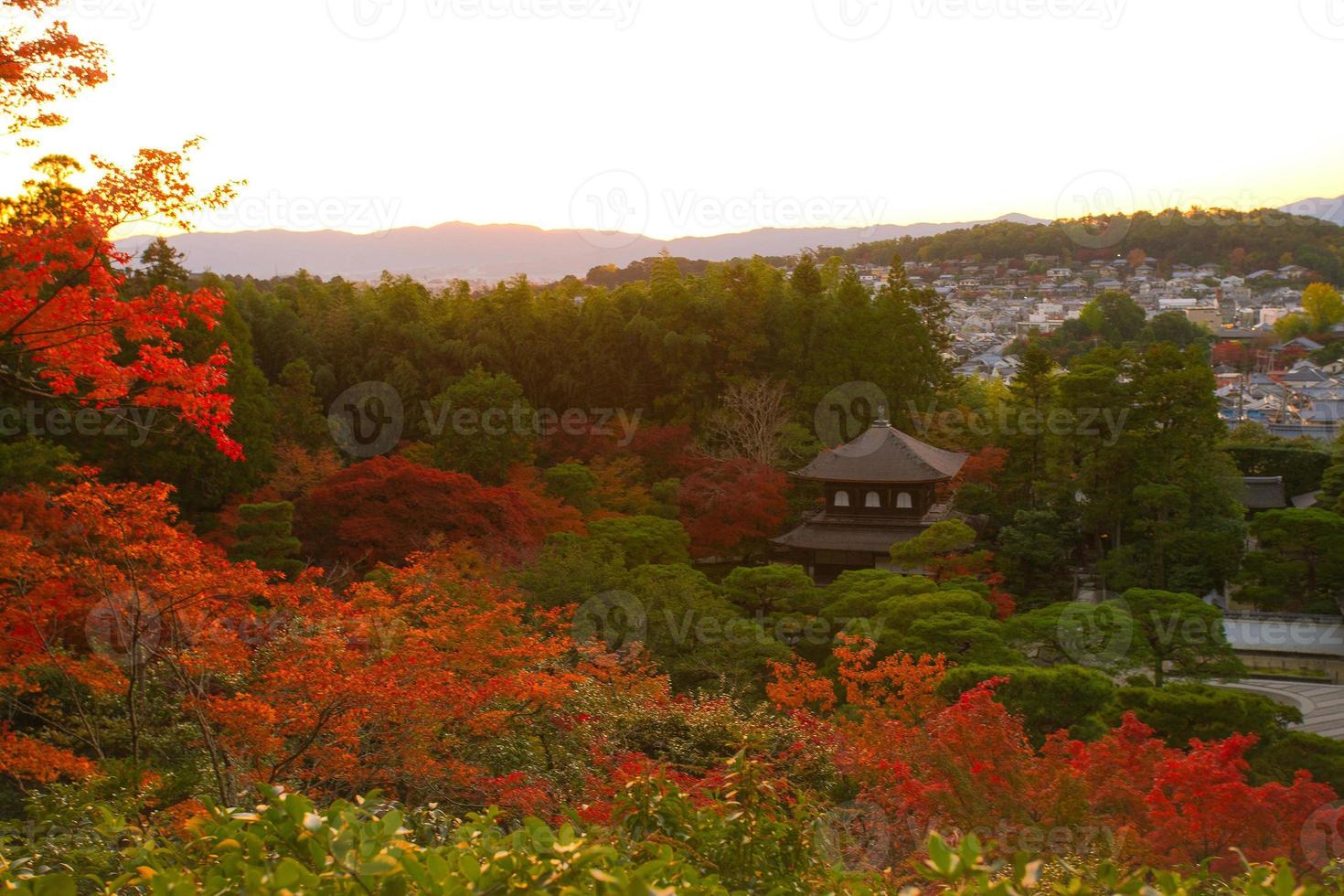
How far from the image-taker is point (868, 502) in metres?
19.5

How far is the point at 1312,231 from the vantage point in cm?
6294

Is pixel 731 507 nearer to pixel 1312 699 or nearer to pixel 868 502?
pixel 868 502

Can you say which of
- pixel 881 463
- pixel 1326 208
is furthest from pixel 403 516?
pixel 1326 208

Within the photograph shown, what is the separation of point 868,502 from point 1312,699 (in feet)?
25.4

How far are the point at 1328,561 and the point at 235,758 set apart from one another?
17359mm

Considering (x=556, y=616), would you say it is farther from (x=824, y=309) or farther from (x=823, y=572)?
(x=824, y=309)

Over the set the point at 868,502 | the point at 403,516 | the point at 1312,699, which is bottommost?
the point at 1312,699

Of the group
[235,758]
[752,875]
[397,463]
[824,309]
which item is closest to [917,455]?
[824,309]

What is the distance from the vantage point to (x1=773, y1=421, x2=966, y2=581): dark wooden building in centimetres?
1895

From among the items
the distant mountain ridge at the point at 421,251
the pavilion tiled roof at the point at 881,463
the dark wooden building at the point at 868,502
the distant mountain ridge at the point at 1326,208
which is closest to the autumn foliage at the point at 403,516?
the dark wooden building at the point at 868,502

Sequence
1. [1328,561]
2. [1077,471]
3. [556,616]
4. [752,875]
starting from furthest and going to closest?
[1077,471]
[1328,561]
[556,616]
[752,875]

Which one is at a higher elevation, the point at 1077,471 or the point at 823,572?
the point at 1077,471

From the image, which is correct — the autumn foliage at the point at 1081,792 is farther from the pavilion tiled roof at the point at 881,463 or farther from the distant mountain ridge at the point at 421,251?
the distant mountain ridge at the point at 421,251

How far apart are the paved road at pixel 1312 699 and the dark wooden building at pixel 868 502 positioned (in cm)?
600
